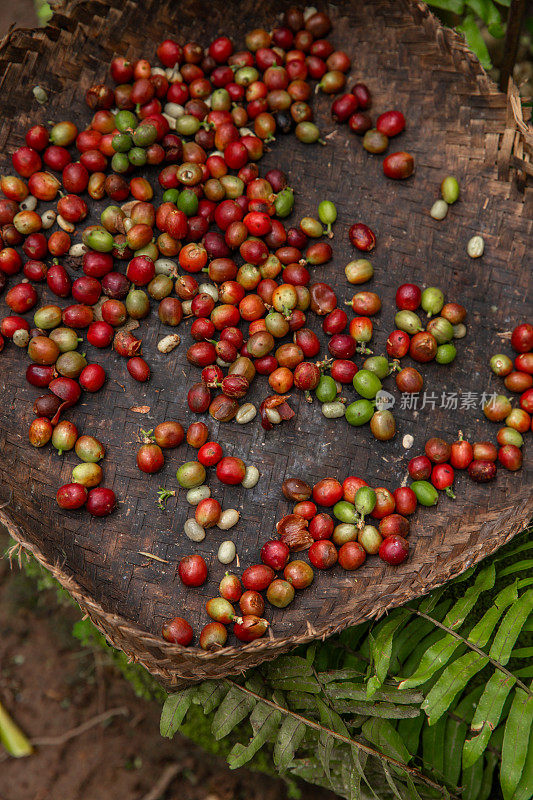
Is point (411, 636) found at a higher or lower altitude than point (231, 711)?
higher

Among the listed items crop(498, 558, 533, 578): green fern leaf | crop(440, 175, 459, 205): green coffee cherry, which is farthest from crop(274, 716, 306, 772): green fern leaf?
crop(440, 175, 459, 205): green coffee cherry

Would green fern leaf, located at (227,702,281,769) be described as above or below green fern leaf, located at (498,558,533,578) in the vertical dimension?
below

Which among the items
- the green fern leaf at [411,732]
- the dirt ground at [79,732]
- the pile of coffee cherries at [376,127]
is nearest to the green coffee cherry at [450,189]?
the pile of coffee cherries at [376,127]

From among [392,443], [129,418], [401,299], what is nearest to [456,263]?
[401,299]

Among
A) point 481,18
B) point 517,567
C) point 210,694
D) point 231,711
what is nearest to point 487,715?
point 517,567

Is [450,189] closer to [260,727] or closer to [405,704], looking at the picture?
[405,704]

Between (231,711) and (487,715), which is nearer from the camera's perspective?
(487,715)

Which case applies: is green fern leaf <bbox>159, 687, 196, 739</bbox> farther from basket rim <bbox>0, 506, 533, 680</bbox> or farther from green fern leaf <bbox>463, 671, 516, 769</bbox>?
green fern leaf <bbox>463, 671, 516, 769</bbox>
